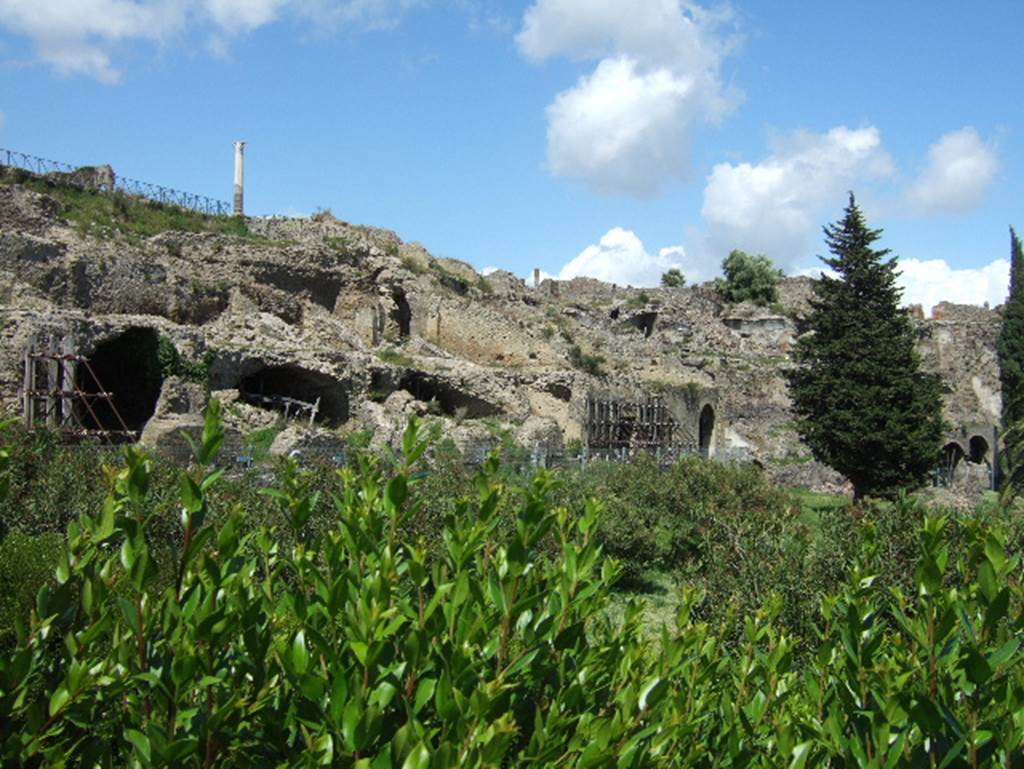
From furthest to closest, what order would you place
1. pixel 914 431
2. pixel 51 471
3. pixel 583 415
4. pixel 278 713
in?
pixel 583 415 → pixel 914 431 → pixel 51 471 → pixel 278 713

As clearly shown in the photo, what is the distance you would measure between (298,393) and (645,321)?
23977 millimetres

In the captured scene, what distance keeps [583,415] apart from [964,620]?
Answer: 25.4 meters

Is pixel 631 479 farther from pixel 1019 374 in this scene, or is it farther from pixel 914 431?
pixel 1019 374

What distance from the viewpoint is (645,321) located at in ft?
148

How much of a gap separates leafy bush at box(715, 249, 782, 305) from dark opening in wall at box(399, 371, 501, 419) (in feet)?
92.9

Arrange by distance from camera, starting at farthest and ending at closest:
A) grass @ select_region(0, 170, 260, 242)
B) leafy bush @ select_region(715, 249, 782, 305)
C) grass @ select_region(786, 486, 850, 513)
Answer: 1. leafy bush @ select_region(715, 249, 782, 305)
2. grass @ select_region(0, 170, 260, 242)
3. grass @ select_region(786, 486, 850, 513)

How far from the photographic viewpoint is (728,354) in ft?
141

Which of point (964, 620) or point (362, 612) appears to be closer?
point (362, 612)

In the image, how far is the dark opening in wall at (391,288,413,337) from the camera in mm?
31156

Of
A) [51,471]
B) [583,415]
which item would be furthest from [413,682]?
[583,415]

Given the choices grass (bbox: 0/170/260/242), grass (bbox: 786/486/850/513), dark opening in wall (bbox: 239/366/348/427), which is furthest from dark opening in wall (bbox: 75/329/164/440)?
grass (bbox: 786/486/850/513)

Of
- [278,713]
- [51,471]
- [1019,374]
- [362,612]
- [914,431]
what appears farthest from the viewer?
[1019,374]

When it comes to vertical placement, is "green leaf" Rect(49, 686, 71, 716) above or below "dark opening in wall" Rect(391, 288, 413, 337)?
below

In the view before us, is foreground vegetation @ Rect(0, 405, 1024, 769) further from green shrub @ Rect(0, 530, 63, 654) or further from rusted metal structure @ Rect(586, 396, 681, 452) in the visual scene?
rusted metal structure @ Rect(586, 396, 681, 452)
